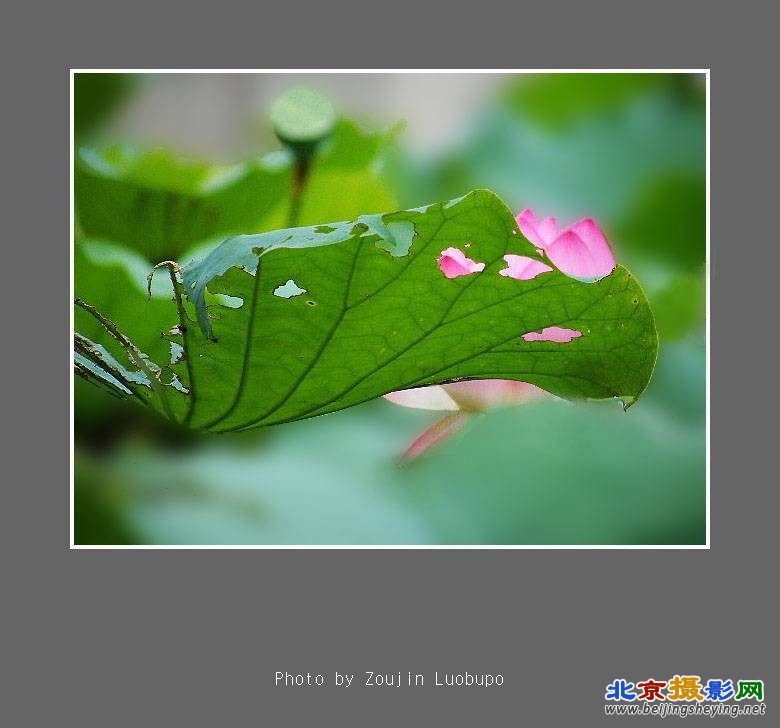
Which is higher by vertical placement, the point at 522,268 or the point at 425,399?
the point at 522,268

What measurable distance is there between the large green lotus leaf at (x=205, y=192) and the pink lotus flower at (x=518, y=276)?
0.19 meters

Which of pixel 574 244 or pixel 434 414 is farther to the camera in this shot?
pixel 434 414

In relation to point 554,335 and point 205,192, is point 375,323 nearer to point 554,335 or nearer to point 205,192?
point 554,335

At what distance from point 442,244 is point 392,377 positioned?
0.65ft

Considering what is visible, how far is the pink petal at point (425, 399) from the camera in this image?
3.47ft

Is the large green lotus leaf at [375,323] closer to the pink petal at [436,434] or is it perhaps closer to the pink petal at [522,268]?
the pink petal at [522,268]

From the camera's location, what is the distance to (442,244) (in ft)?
2.64

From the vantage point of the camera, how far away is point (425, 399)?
1075mm

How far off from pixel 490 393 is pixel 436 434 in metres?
0.08

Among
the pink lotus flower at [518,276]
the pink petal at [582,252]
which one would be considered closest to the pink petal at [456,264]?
the pink lotus flower at [518,276]

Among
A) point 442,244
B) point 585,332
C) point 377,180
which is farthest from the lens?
point 377,180

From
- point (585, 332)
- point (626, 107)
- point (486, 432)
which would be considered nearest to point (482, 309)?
point (585, 332)

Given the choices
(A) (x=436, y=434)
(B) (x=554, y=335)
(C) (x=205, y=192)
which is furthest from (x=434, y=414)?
(C) (x=205, y=192)

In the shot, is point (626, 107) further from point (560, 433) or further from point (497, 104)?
point (560, 433)
